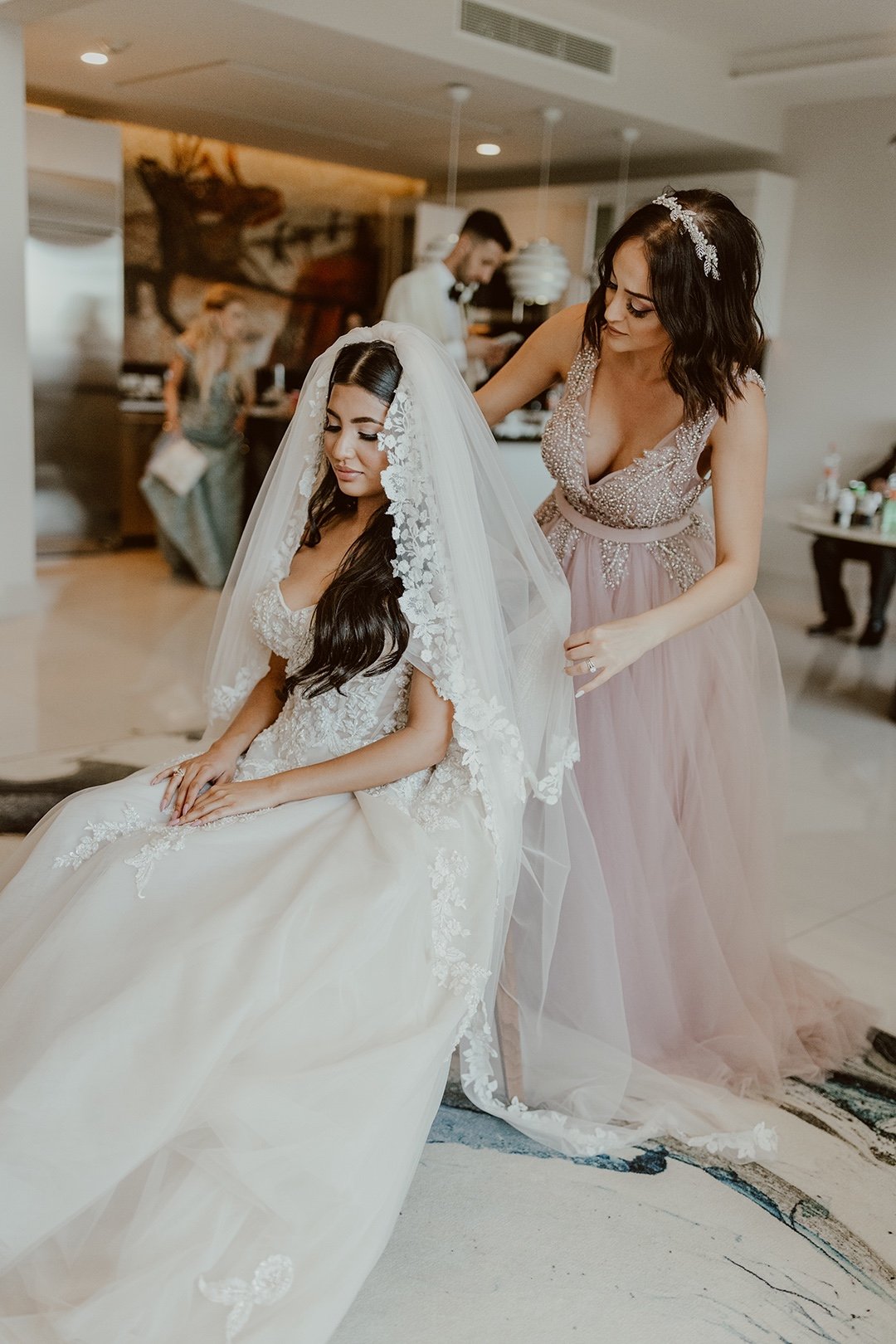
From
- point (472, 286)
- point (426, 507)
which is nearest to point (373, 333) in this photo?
point (426, 507)

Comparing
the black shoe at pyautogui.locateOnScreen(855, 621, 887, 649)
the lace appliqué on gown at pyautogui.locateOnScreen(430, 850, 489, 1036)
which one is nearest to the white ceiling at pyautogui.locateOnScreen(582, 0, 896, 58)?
the black shoe at pyautogui.locateOnScreen(855, 621, 887, 649)

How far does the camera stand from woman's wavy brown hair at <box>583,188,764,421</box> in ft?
6.33

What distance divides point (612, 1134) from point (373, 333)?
139 centimetres

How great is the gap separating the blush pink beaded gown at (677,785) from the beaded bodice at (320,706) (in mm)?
478

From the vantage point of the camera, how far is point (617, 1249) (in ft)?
5.77

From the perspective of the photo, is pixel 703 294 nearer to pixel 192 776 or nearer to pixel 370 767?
pixel 370 767

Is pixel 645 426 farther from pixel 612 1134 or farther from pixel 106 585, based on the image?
pixel 106 585

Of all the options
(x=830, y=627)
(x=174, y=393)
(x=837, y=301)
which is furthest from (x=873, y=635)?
(x=174, y=393)

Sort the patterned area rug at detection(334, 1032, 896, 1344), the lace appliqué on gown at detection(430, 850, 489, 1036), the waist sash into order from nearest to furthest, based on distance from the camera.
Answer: the patterned area rug at detection(334, 1032, 896, 1344), the lace appliqué on gown at detection(430, 850, 489, 1036), the waist sash

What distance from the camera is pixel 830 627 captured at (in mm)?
6621

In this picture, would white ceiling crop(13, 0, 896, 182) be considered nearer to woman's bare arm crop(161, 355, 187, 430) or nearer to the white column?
the white column

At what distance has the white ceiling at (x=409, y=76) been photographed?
5109 mm

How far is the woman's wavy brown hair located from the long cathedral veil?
0.37 m

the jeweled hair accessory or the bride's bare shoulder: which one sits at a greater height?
the jeweled hair accessory
